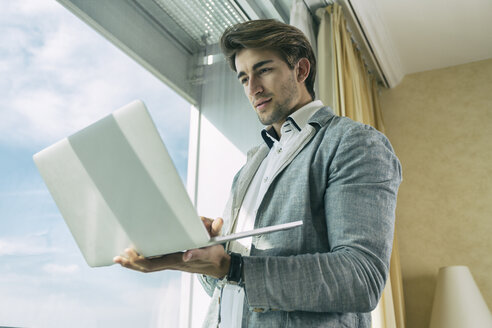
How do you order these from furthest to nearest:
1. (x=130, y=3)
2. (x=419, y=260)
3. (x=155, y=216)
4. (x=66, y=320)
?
(x=419, y=260)
(x=130, y=3)
(x=66, y=320)
(x=155, y=216)

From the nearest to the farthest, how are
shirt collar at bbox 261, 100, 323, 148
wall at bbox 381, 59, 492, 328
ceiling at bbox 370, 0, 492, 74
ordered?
shirt collar at bbox 261, 100, 323, 148, ceiling at bbox 370, 0, 492, 74, wall at bbox 381, 59, 492, 328

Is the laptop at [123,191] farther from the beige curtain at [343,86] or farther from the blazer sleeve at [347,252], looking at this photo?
the beige curtain at [343,86]

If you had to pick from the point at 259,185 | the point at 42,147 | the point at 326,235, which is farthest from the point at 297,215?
the point at 42,147

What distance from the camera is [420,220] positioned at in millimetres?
2875

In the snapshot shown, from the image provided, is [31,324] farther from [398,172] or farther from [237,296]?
[398,172]

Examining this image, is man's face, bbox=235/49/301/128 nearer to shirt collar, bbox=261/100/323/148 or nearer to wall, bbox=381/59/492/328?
shirt collar, bbox=261/100/323/148

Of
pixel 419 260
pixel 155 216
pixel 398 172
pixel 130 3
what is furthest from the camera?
pixel 419 260

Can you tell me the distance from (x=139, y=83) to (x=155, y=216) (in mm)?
1183

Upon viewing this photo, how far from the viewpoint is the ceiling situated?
2.57 metres

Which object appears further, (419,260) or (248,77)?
(419,260)

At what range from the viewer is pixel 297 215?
89 cm

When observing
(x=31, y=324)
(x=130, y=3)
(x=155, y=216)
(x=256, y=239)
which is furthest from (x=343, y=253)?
(x=130, y=3)

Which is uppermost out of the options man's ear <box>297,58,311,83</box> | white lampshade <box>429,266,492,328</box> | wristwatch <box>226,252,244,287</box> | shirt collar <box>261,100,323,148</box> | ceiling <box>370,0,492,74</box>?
ceiling <box>370,0,492,74</box>

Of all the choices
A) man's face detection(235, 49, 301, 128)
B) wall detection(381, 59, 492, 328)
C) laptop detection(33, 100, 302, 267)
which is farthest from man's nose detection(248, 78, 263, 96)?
wall detection(381, 59, 492, 328)
